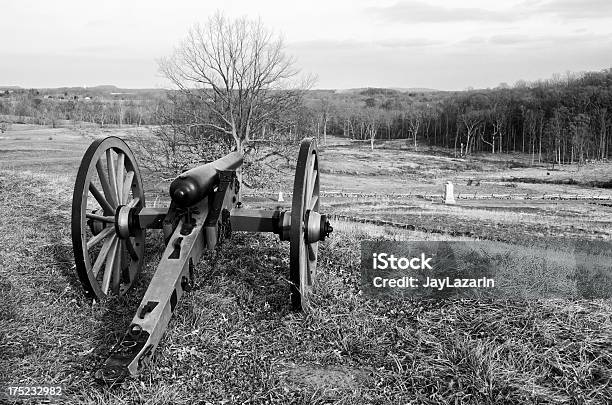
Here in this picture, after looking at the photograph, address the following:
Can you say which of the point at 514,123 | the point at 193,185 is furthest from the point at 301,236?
the point at 514,123

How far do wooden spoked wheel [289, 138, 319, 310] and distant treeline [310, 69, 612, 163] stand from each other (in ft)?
236

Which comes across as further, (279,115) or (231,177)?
(279,115)

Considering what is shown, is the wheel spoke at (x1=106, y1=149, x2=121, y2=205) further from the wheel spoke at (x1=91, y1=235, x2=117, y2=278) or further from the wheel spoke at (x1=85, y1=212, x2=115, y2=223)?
the wheel spoke at (x1=91, y1=235, x2=117, y2=278)

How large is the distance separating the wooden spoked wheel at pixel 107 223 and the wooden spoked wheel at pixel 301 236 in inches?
70.9

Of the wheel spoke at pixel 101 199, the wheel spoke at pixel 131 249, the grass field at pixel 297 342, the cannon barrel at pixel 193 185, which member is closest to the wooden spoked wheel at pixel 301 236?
the grass field at pixel 297 342

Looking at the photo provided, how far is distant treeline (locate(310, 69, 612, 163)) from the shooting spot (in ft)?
302

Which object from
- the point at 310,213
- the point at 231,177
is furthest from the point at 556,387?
the point at 231,177

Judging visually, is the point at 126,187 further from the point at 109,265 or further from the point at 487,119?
the point at 487,119

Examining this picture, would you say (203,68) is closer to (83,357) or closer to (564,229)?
(564,229)

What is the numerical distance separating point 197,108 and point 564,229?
2026 cm

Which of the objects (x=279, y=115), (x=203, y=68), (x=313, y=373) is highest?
(x=203, y=68)

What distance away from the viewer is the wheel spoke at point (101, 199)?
206 inches

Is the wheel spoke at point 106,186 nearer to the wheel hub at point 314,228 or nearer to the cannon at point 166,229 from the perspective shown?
the cannon at point 166,229

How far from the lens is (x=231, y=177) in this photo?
208 inches
